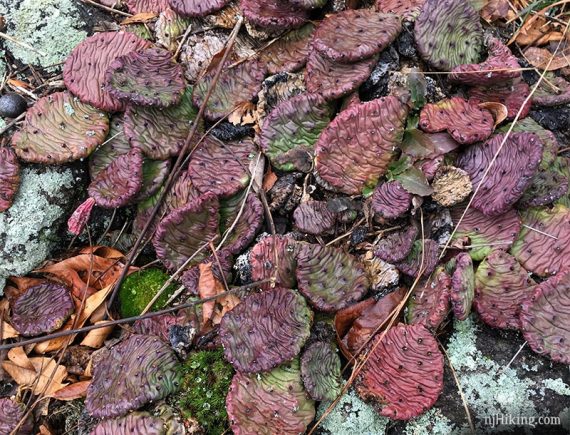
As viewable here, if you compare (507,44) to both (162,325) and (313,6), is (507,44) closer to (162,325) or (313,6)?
(313,6)

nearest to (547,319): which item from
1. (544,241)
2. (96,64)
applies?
(544,241)

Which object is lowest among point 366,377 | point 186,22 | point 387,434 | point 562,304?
point 387,434

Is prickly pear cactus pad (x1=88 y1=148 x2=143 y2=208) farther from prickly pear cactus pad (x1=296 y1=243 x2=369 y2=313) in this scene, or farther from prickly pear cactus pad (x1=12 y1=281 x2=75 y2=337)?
prickly pear cactus pad (x1=296 y1=243 x2=369 y2=313)

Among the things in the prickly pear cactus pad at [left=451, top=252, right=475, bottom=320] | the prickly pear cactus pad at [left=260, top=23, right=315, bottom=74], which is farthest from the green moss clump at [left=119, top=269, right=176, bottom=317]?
the prickly pear cactus pad at [left=451, top=252, right=475, bottom=320]

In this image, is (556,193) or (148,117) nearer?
(556,193)

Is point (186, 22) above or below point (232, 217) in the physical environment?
above

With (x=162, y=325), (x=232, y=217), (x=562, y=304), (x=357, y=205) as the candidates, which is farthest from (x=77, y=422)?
(x=562, y=304)

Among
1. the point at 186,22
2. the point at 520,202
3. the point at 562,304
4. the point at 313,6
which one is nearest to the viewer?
the point at 562,304
